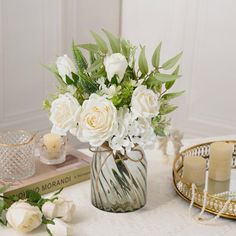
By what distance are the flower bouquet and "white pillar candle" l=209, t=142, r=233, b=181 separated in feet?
0.88

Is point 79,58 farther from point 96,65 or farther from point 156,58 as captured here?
point 156,58

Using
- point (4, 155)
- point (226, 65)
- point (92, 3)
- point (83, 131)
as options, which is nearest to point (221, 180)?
point (83, 131)

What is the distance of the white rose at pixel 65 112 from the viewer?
3.95 feet

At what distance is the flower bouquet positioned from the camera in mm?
1188

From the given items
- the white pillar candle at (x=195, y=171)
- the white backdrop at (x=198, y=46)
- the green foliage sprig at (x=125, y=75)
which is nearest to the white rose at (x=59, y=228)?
the green foliage sprig at (x=125, y=75)

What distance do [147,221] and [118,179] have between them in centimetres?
13

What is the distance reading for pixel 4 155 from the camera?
139 centimetres

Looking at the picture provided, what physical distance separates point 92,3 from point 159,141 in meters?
1.94

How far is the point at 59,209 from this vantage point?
4.13 ft

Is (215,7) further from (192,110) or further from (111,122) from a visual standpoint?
(111,122)

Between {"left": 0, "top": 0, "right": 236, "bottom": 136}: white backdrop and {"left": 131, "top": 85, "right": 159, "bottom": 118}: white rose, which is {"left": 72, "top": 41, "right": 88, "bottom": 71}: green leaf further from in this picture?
{"left": 0, "top": 0, "right": 236, "bottom": 136}: white backdrop

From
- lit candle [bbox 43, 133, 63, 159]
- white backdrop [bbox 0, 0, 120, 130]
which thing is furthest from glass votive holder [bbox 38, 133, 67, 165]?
white backdrop [bbox 0, 0, 120, 130]

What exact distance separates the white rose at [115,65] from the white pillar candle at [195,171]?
1.25 feet

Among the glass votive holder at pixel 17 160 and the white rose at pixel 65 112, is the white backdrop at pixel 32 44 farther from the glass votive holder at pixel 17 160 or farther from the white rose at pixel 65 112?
the white rose at pixel 65 112
